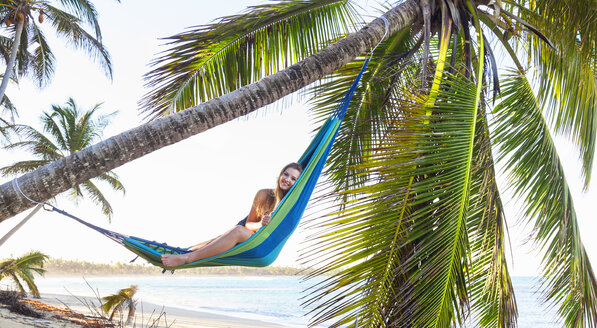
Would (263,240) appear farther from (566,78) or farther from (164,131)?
(566,78)

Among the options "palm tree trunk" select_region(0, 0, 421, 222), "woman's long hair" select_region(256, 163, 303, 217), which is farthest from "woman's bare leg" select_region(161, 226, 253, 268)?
"palm tree trunk" select_region(0, 0, 421, 222)

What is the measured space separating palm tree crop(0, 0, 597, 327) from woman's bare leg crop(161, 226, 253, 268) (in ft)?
1.73

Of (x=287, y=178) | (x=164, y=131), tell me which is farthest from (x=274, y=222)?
(x=164, y=131)

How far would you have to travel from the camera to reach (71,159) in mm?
1696

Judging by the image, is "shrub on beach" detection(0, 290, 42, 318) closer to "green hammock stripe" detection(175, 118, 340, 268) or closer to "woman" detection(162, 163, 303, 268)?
"woman" detection(162, 163, 303, 268)

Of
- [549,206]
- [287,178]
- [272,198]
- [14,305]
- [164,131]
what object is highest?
[164,131]

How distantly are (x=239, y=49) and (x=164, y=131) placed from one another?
191cm

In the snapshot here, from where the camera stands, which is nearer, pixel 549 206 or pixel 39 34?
pixel 549 206

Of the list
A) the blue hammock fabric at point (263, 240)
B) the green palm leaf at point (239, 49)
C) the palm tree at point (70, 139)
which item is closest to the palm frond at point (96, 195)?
the palm tree at point (70, 139)

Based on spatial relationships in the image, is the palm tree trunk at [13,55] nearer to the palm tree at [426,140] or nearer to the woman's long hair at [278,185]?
the palm tree at [426,140]

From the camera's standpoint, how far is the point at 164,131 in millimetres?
1873

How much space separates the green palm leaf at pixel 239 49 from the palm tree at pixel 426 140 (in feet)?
0.04

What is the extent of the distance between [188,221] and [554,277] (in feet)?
117

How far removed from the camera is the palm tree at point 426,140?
209 centimetres
